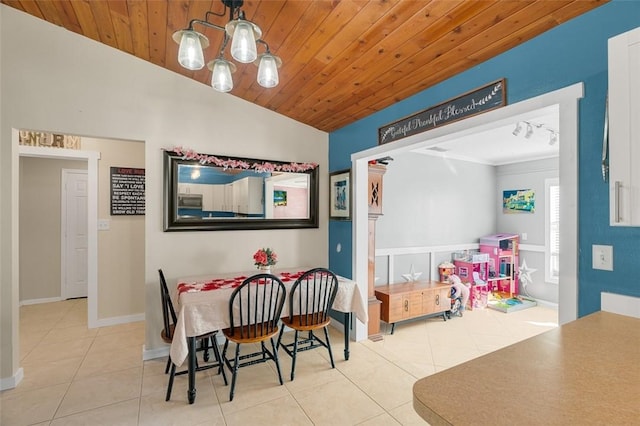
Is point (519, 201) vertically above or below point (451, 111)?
below

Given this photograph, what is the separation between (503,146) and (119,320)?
231 inches

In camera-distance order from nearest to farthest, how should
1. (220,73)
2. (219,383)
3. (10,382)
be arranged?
(220,73) → (10,382) → (219,383)

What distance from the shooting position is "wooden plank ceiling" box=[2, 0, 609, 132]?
172 cm

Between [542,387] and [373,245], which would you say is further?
[373,245]

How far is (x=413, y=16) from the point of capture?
1.80 m

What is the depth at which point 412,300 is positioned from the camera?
3.81 meters

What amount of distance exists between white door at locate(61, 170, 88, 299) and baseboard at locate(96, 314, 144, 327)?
1.53 metres

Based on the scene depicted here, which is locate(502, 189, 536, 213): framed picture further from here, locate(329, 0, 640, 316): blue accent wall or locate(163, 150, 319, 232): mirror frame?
locate(329, 0, 640, 316): blue accent wall

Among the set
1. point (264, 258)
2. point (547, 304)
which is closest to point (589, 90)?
point (264, 258)

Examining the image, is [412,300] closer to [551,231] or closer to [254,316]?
[254,316]

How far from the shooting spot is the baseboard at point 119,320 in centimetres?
378

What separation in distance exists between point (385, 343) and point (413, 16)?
3.09 metres

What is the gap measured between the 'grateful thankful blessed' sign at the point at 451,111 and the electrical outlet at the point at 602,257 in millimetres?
1026

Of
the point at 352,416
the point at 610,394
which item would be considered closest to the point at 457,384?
the point at 610,394
